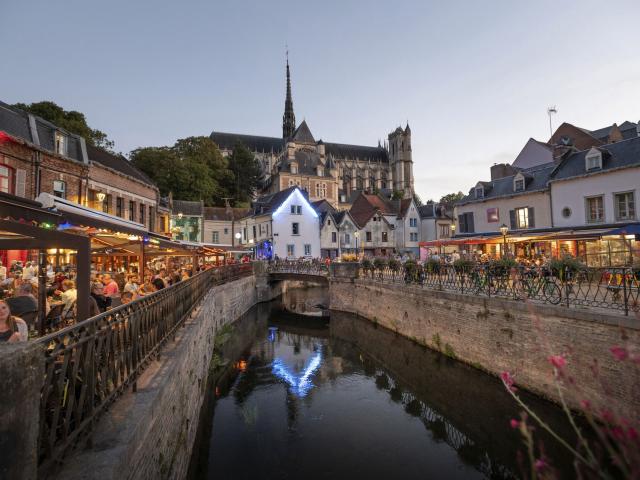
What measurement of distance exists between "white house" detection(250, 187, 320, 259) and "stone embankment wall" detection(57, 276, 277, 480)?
3316 cm

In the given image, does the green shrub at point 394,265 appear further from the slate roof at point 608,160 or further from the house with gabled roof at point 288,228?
the house with gabled roof at point 288,228

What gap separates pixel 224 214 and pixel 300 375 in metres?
41.3

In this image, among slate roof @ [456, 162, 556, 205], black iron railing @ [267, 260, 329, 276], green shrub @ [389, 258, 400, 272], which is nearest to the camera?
green shrub @ [389, 258, 400, 272]

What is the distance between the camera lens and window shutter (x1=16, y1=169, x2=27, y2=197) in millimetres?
16219

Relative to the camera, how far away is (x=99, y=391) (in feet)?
14.3

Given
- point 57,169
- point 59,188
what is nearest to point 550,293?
point 59,188

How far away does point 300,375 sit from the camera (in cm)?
1488

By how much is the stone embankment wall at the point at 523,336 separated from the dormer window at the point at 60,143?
18.7m

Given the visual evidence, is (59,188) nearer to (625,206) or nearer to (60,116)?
(60,116)

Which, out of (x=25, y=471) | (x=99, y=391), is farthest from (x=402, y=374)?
(x=25, y=471)

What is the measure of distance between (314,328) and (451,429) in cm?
1383

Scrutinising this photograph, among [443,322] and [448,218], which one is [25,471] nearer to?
[443,322]

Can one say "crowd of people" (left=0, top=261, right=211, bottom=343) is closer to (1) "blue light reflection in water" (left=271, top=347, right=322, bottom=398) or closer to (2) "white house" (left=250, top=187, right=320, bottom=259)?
(1) "blue light reflection in water" (left=271, top=347, right=322, bottom=398)

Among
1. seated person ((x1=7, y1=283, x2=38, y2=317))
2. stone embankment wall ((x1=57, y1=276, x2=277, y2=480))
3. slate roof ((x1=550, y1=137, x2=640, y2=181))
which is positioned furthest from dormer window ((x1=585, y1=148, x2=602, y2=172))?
seated person ((x1=7, y1=283, x2=38, y2=317))
